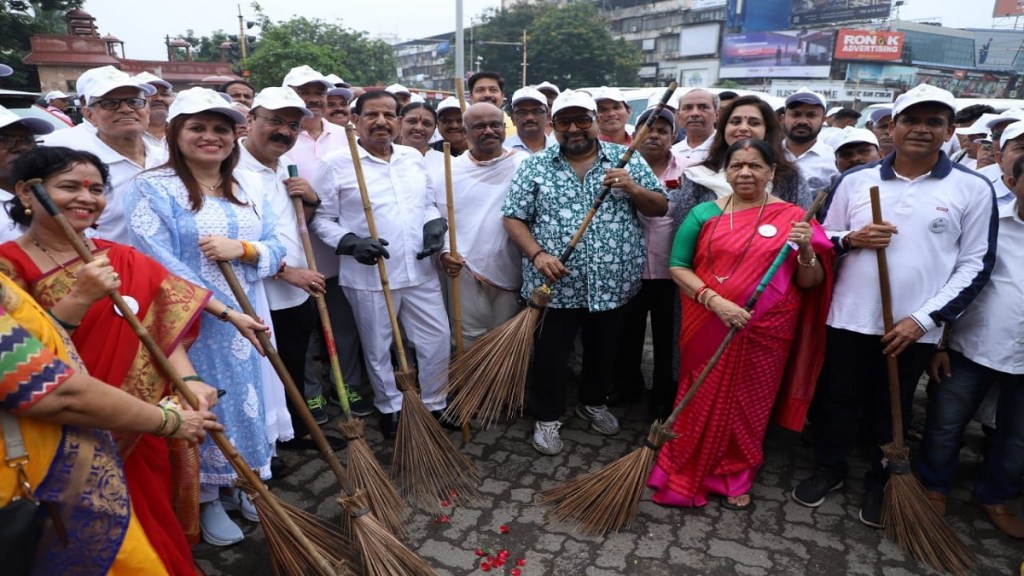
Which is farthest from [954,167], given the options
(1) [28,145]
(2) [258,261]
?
(1) [28,145]

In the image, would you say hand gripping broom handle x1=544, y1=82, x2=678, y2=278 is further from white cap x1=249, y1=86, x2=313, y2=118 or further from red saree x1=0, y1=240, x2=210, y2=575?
red saree x1=0, y1=240, x2=210, y2=575

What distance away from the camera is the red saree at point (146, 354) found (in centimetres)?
196

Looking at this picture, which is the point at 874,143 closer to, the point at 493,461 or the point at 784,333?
the point at 784,333

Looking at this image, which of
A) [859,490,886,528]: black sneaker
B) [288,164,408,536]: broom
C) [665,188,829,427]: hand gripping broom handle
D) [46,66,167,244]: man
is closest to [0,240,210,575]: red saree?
[288,164,408,536]: broom

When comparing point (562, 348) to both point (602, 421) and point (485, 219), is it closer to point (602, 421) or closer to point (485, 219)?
point (602, 421)

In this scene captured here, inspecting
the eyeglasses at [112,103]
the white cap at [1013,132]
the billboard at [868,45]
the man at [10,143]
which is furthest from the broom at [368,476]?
the billboard at [868,45]

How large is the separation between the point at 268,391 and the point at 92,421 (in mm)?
1557

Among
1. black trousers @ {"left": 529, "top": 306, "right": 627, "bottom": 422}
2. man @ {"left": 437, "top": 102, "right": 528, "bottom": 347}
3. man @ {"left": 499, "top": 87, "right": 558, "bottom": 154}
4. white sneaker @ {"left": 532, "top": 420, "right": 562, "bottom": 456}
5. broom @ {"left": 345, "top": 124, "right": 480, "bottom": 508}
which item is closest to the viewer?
broom @ {"left": 345, "top": 124, "right": 480, "bottom": 508}

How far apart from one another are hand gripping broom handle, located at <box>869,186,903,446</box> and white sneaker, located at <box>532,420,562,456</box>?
1805 mm

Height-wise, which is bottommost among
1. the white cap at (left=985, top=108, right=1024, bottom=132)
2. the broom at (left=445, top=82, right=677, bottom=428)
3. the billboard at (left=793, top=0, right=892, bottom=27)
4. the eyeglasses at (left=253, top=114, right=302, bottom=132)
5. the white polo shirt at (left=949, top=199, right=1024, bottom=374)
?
the broom at (left=445, top=82, right=677, bottom=428)

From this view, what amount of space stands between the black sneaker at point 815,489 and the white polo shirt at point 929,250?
0.91 metres

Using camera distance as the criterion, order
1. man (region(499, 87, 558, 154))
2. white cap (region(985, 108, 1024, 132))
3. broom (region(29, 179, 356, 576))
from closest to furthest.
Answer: broom (region(29, 179, 356, 576))
man (region(499, 87, 558, 154))
white cap (region(985, 108, 1024, 132))

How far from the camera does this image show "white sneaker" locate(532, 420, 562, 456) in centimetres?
370

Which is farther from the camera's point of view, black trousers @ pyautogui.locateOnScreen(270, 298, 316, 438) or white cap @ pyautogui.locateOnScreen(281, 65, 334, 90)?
white cap @ pyautogui.locateOnScreen(281, 65, 334, 90)
